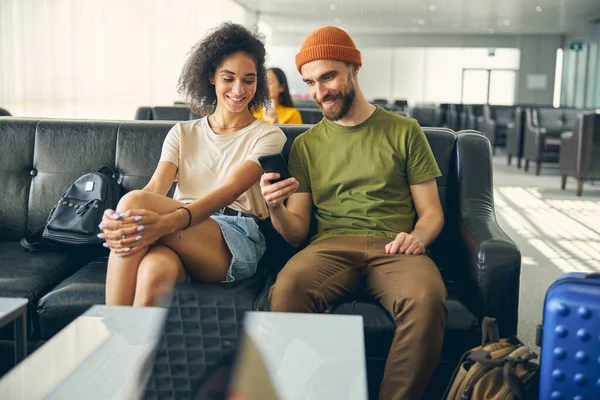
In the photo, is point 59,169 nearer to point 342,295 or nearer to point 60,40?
point 342,295

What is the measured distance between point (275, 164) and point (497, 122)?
10.4 m

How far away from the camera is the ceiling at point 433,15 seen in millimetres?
13167

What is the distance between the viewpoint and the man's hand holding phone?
1.79 m

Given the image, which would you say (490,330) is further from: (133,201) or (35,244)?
(35,244)

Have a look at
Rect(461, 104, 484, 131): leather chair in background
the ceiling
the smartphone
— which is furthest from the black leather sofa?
the ceiling

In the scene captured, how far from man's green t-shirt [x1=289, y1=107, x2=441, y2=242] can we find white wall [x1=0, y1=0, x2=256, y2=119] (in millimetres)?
3931

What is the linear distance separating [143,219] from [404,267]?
750 mm

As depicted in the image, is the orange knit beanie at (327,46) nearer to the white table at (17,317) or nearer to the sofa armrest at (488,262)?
the sofa armrest at (488,262)

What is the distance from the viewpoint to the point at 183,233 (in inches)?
71.3

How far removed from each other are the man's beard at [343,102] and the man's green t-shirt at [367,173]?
43 millimetres

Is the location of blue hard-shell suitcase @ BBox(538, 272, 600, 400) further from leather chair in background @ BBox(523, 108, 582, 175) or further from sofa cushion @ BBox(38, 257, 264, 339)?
leather chair in background @ BBox(523, 108, 582, 175)

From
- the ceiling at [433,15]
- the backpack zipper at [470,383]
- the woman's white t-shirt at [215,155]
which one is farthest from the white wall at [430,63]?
the backpack zipper at [470,383]

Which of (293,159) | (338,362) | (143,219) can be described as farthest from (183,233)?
(338,362)

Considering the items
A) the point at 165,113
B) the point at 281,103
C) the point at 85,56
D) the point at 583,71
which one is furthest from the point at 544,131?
the point at 583,71
